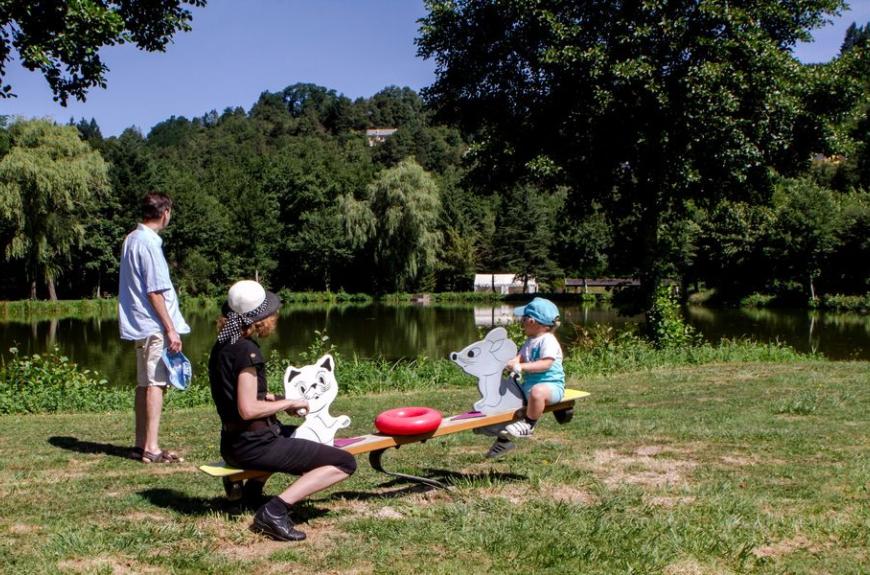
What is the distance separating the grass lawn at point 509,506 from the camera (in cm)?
397

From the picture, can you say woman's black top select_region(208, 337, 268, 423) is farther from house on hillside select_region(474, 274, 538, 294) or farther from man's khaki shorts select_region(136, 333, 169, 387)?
house on hillside select_region(474, 274, 538, 294)

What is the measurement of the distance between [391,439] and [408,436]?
11cm

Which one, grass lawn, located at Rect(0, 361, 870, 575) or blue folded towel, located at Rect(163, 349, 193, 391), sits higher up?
blue folded towel, located at Rect(163, 349, 193, 391)

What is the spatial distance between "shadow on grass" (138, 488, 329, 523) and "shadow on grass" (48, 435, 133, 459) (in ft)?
4.62

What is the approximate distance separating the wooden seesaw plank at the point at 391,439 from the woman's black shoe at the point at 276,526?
25 centimetres

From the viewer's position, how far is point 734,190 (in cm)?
1702

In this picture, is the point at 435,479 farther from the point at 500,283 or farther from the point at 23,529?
the point at 500,283

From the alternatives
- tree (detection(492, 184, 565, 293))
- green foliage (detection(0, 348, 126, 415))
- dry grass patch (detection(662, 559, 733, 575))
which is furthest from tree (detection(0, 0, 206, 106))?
tree (detection(492, 184, 565, 293))

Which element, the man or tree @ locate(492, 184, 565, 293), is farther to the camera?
tree @ locate(492, 184, 565, 293)

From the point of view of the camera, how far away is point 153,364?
6.14 meters

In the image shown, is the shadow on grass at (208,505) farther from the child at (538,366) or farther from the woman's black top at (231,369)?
the child at (538,366)

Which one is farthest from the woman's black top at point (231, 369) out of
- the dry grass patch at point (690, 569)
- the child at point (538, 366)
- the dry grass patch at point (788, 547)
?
the dry grass patch at point (788, 547)

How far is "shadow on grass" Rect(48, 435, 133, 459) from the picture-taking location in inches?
258

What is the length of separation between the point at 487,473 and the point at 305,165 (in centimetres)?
7185
